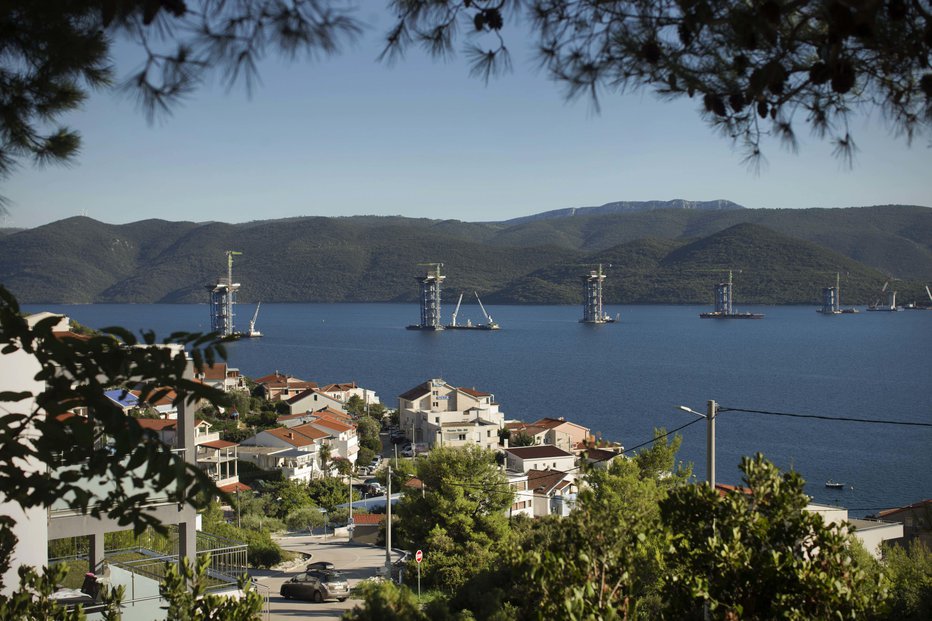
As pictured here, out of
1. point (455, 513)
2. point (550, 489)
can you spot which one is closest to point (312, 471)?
point (550, 489)

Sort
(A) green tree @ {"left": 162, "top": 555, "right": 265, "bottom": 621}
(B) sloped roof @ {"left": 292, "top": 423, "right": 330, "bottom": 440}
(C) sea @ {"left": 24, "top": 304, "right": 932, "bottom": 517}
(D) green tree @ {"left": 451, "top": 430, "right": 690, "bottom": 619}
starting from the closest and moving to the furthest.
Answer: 1. (D) green tree @ {"left": 451, "top": 430, "right": 690, "bottom": 619}
2. (A) green tree @ {"left": 162, "top": 555, "right": 265, "bottom": 621}
3. (B) sloped roof @ {"left": 292, "top": 423, "right": 330, "bottom": 440}
4. (C) sea @ {"left": 24, "top": 304, "right": 932, "bottom": 517}

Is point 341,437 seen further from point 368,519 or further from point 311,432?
point 368,519

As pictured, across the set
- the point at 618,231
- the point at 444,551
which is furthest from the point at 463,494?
the point at 618,231

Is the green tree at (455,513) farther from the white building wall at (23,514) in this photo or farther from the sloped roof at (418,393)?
the sloped roof at (418,393)

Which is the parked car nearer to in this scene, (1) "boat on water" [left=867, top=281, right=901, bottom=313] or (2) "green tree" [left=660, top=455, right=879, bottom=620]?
(2) "green tree" [left=660, top=455, right=879, bottom=620]

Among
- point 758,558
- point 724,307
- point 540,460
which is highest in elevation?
point 724,307

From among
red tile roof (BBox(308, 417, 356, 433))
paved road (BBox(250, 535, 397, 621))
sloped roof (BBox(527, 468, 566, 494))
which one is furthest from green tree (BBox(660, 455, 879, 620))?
red tile roof (BBox(308, 417, 356, 433))

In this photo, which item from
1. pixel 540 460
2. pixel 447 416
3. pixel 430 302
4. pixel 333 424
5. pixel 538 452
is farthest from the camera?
pixel 430 302
